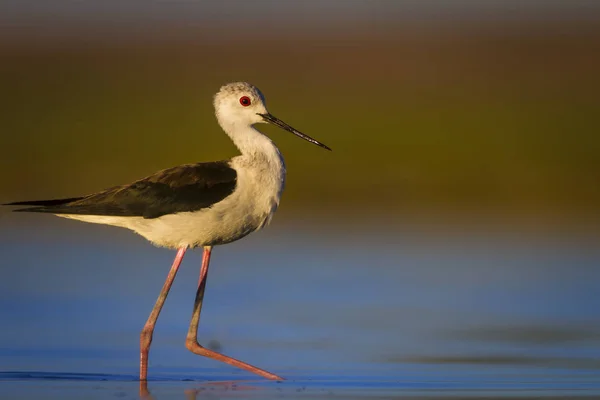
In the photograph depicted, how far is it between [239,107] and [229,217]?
1.01 meters

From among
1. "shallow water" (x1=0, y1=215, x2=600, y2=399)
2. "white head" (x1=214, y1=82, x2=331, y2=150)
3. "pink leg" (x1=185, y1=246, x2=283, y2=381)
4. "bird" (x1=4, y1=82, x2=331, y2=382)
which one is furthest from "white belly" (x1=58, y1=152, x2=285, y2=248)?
"shallow water" (x1=0, y1=215, x2=600, y2=399)

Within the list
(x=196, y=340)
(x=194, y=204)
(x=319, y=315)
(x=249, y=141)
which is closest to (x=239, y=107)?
(x=249, y=141)

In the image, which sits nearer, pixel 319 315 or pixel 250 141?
pixel 250 141

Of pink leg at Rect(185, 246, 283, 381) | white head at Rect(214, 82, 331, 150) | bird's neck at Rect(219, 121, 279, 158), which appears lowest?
pink leg at Rect(185, 246, 283, 381)

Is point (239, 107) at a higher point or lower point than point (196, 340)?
higher

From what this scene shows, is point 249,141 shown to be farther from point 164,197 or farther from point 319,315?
→ point 319,315

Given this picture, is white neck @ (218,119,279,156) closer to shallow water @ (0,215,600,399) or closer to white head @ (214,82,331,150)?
white head @ (214,82,331,150)

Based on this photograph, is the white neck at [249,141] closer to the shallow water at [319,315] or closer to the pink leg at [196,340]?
the pink leg at [196,340]

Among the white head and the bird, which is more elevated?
the white head

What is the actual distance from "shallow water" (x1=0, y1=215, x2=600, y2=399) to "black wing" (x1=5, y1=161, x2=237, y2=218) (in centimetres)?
107

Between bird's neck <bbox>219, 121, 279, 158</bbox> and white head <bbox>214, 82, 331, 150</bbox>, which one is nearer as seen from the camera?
bird's neck <bbox>219, 121, 279, 158</bbox>

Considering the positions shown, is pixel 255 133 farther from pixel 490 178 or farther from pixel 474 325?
pixel 490 178

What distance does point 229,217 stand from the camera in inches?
359

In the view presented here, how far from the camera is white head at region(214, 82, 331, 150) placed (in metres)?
9.73
